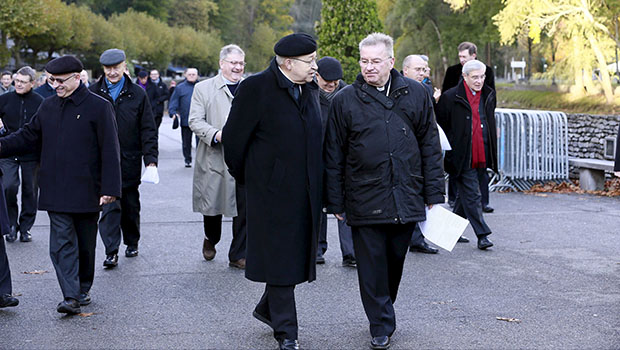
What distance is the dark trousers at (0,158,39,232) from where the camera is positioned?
32.1ft

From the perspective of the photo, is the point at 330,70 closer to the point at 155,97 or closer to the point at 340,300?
the point at 340,300

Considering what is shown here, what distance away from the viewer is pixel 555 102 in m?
37.3

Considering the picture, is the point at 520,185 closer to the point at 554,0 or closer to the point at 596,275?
the point at 596,275

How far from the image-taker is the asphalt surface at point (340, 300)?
585 cm

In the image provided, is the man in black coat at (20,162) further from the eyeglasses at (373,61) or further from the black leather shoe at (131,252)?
the eyeglasses at (373,61)

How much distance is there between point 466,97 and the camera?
9.23 meters

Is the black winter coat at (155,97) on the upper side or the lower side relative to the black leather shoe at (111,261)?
upper

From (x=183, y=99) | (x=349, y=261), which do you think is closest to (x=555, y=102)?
(x=183, y=99)

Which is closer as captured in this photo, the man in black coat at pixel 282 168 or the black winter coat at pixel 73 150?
the man in black coat at pixel 282 168

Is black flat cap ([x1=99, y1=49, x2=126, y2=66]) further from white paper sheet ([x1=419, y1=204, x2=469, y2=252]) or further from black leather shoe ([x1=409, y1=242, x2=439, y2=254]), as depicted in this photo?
white paper sheet ([x1=419, y1=204, x2=469, y2=252])

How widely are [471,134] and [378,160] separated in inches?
146

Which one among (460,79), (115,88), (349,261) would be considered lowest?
(349,261)

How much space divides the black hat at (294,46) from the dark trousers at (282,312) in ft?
4.58

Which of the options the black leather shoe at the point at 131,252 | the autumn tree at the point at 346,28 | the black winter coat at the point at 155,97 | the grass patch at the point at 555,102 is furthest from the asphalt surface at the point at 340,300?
the grass patch at the point at 555,102
